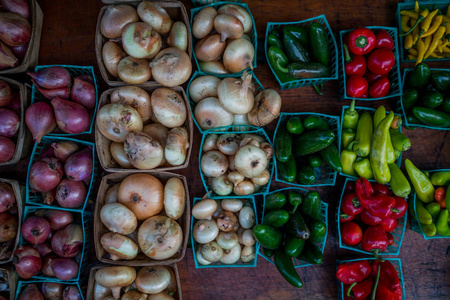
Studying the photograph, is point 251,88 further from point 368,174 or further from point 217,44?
point 368,174

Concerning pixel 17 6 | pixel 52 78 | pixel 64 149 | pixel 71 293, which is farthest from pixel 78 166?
pixel 17 6

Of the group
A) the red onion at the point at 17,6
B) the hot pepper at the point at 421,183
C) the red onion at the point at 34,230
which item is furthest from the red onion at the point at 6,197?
the hot pepper at the point at 421,183

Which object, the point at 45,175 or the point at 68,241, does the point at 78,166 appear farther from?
the point at 68,241

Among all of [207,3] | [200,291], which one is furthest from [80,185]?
[207,3]

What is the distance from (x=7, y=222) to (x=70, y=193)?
39 cm

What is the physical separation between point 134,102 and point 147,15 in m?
0.45

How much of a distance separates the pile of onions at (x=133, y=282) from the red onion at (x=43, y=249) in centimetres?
34

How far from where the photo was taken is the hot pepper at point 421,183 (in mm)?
1438

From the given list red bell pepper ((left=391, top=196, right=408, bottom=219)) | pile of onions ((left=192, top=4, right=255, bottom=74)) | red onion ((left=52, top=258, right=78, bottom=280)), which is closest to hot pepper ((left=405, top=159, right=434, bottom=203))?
red bell pepper ((left=391, top=196, right=408, bottom=219))

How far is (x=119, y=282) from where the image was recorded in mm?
1292

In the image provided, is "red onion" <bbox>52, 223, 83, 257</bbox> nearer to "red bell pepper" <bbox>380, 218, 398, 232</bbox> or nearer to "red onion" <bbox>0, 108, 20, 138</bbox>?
"red onion" <bbox>0, 108, 20, 138</bbox>

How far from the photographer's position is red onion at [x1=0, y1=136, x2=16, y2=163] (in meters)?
1.33

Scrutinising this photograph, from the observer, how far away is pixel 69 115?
4.33 ft

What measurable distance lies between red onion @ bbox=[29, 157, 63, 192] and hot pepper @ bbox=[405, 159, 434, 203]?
6.34ft
